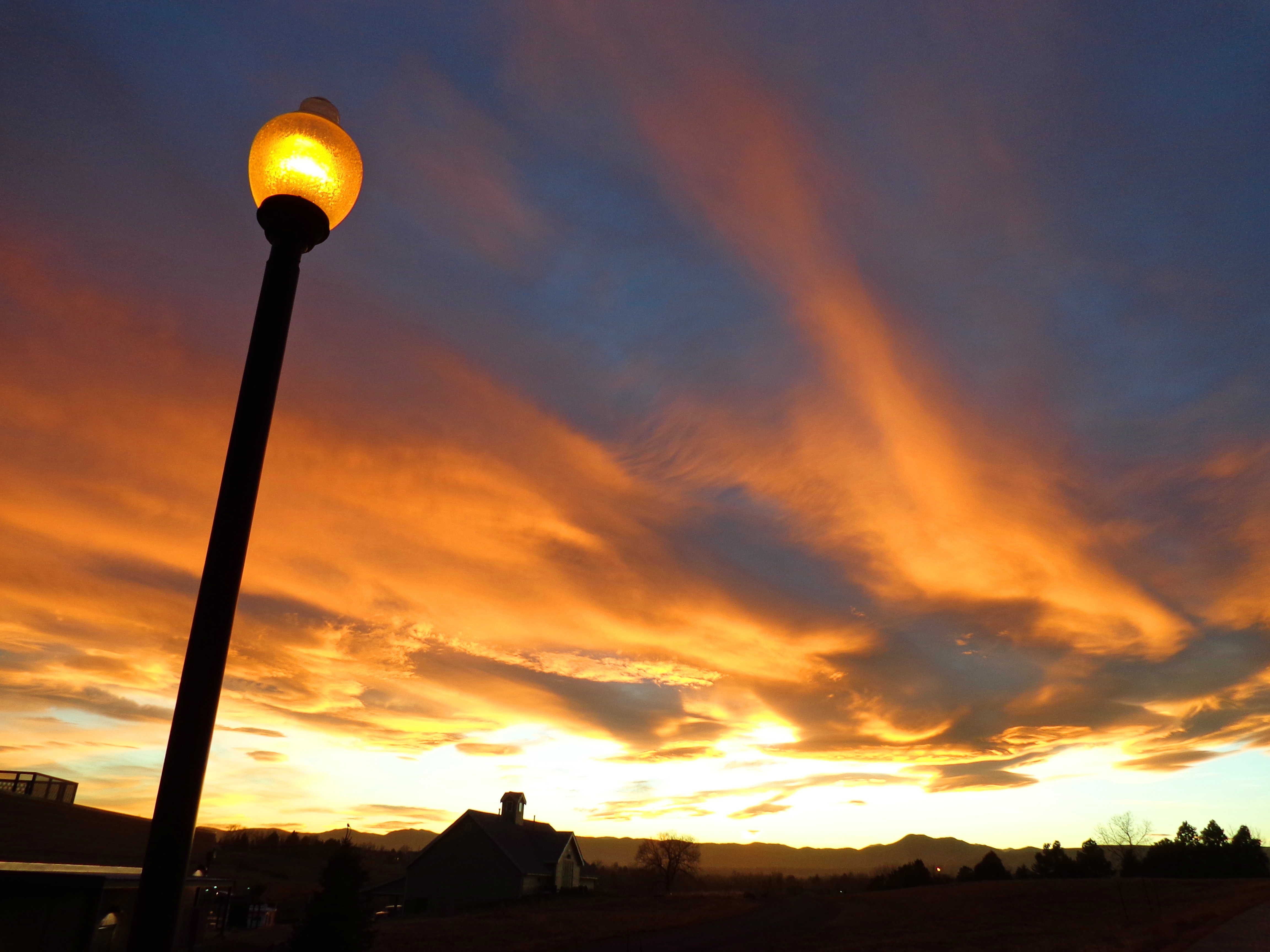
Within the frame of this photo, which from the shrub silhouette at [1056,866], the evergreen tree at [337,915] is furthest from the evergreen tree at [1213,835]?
the evergreen tree at [337,915]

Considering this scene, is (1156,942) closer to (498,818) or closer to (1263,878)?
(498,818)

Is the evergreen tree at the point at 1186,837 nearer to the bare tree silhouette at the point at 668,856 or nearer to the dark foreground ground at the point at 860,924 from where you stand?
the dark foreground ground at the point at 860,924

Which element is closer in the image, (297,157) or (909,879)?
(297,157)

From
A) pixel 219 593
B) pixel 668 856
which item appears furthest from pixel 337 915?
pixel 668 856

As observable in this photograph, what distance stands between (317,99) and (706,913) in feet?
224

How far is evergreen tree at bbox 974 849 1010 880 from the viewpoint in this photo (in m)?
90.6

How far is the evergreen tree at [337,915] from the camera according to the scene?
86.1 ft

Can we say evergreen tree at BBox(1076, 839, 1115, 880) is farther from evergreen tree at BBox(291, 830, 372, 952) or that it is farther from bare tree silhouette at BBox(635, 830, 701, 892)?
evergreen tree at BBox(291, 830, 372, 952)

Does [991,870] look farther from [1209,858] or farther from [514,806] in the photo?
[514,806]

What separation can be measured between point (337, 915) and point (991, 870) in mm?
91347

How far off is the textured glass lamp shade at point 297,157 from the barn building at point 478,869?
69723 millimetres

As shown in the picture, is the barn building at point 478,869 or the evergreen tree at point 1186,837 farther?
the evergreen tree at point 1186,837

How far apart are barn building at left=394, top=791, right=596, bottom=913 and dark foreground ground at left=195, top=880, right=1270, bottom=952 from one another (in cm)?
279

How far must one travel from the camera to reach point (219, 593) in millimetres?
2873
